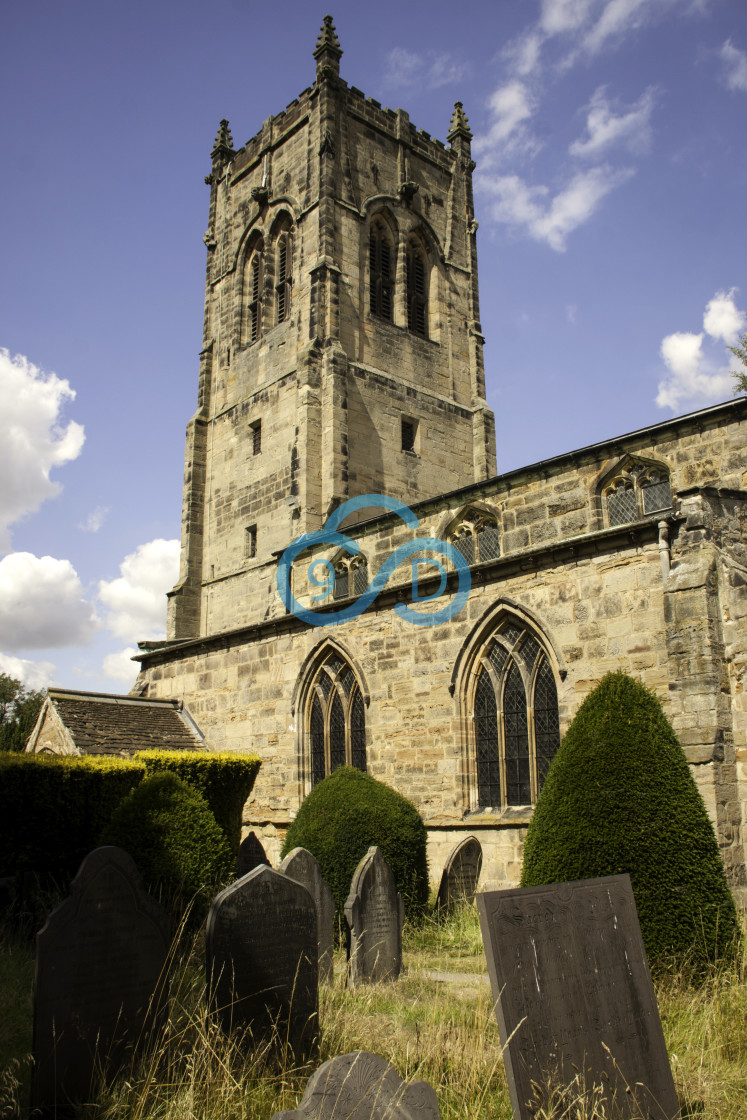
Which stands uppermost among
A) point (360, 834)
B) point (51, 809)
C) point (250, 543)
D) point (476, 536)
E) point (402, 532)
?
point (250, 543)

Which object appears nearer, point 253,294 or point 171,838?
point 171,838

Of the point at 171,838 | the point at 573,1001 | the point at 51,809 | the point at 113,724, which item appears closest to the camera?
the point at 573,1001

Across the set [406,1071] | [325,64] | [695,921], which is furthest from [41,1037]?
[325,64]

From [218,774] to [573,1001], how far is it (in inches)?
325

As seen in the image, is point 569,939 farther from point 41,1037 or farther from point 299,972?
point 41,1037

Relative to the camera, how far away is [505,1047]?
13.7 feet

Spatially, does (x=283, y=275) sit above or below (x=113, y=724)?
above

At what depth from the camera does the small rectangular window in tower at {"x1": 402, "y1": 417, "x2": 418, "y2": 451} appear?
26.4 metres

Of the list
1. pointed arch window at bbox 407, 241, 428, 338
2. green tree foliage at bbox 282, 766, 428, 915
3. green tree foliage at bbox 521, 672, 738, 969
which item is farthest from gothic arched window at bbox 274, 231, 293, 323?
green tree foliage at bbox 521, 672, 738, 969

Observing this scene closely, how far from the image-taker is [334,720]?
1405 centimetres

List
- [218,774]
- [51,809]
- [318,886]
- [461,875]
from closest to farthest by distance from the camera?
[318,886]
[51,809]
[461,875]
[218,774]

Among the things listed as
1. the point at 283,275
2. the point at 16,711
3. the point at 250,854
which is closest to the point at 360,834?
the point at 250,854

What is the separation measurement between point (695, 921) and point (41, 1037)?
16.5 feet

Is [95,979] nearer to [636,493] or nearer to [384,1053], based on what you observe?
[384,1053]
